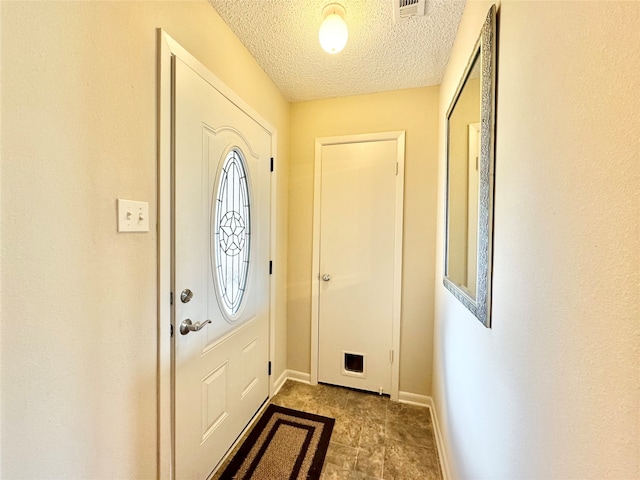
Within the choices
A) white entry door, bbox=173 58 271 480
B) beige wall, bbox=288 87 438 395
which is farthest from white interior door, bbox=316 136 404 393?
white entry door, bbox=173 58 271 480

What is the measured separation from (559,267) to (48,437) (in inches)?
53.0

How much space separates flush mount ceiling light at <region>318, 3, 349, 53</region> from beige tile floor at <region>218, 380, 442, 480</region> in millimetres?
2263

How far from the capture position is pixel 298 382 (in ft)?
7.49

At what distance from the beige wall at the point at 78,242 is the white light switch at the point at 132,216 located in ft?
0.09

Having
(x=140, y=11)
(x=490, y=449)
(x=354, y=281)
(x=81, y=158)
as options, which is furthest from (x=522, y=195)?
(x=354, y=281)

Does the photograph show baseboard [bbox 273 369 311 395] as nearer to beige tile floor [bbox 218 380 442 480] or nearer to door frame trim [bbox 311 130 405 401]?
beige tile floor [bbox 218 380 442 480]

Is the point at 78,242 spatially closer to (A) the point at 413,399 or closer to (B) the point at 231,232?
(B) the point at 231,232

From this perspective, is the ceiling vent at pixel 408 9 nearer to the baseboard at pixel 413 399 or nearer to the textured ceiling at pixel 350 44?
the textured ceiling at pixel 350 44

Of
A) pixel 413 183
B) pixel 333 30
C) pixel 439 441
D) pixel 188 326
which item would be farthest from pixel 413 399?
pixel 333 30

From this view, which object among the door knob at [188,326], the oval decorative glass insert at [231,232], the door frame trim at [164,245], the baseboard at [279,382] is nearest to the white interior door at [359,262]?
the baseboard at [279,382]

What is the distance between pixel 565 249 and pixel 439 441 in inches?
65.7

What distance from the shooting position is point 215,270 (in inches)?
55.1

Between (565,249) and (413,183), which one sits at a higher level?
(413,183)

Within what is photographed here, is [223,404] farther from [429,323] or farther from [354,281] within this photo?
[429,323]
